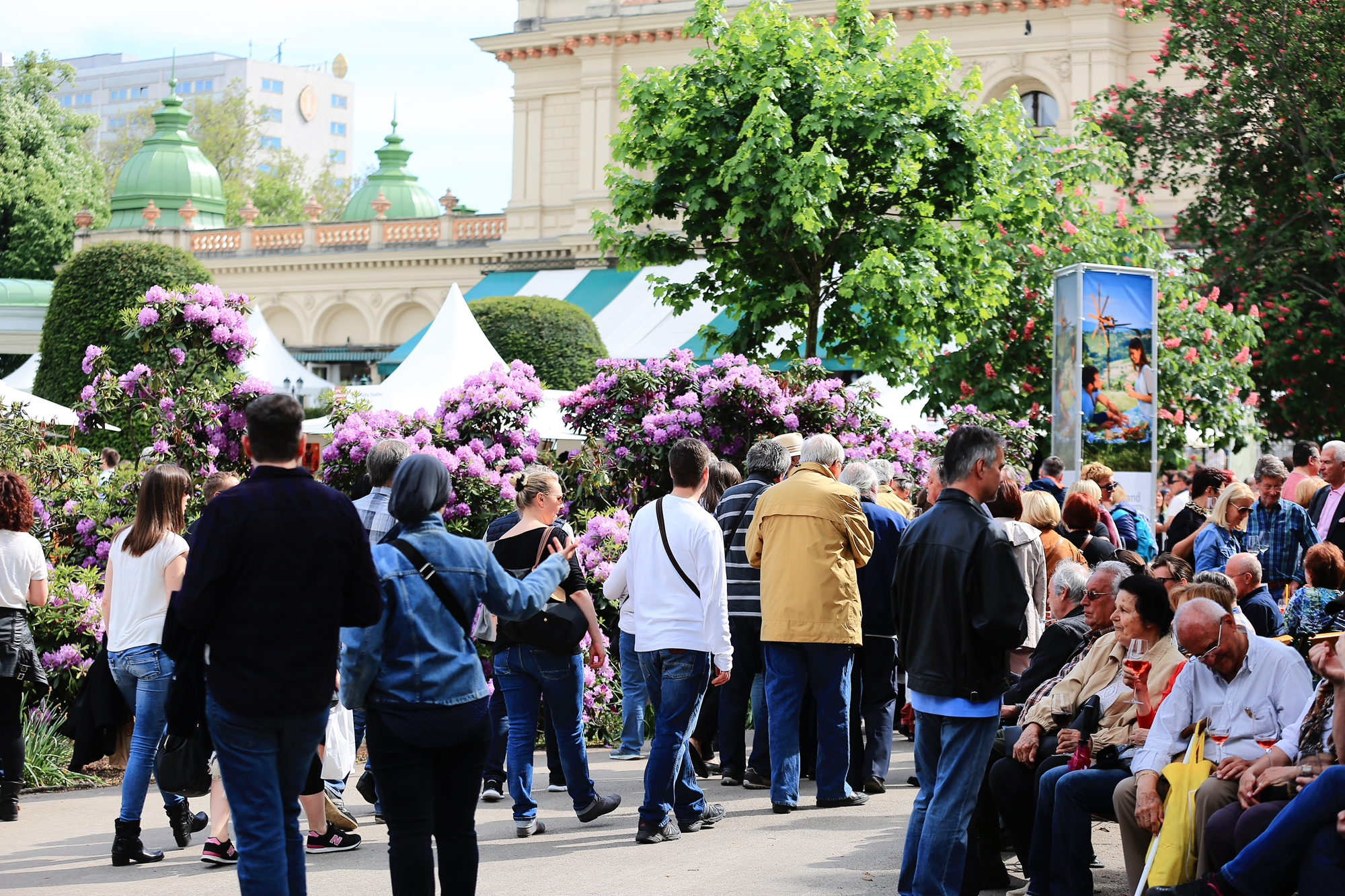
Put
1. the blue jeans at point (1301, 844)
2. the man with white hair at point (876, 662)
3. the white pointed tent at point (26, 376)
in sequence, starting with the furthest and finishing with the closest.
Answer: the white pointed tent at point (26, 376), the man with white hair at point (876, 662), the blue jeans at point (1301, 844)

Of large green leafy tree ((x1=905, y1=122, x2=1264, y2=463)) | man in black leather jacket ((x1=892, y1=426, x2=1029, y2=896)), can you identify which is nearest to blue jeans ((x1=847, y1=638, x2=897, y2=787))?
man in black leather jacket ((x1=892, y1=426, x2=1029, y2=896))

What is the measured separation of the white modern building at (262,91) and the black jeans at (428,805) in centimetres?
12331

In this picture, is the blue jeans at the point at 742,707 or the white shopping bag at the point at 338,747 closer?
the white shopping bag at the point at 338,747

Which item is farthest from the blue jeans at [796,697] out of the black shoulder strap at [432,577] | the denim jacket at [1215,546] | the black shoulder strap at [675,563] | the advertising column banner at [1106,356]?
the advertising column banner at [1106,356]

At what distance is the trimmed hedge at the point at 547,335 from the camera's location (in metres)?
29.9

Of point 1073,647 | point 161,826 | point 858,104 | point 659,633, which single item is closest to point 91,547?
point 161,826

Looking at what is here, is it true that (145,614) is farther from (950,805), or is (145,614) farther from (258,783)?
(950,805)

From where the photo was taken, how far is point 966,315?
18.3 m

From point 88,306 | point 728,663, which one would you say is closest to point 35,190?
point 88,306

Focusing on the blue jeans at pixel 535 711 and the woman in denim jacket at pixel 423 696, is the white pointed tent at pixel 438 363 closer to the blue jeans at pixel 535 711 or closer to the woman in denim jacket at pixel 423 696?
the blue jeans at pixel 535 711

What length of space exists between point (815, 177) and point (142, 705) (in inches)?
432

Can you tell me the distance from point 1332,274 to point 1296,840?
21.1 meters

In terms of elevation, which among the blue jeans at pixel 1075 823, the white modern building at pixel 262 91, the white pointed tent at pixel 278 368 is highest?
the white modern building at pixel 262 91

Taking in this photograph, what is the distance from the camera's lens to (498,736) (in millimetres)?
7871
